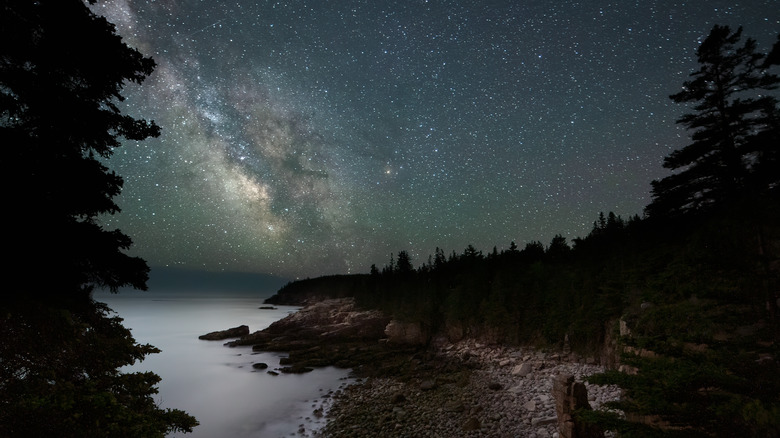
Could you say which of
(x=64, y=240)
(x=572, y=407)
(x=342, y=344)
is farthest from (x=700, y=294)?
(x=342, y=344)

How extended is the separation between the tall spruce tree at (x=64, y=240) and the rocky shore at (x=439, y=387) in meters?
9.10

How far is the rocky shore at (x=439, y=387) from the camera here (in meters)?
16.0

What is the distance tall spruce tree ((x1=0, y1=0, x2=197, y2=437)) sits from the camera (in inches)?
207

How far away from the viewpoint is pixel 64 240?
6711mm

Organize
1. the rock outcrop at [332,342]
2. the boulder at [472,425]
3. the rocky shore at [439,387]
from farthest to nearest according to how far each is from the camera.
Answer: the rock outcrop at [332,342] → the rocky shore at [439,387] → the boulder at [472,425]

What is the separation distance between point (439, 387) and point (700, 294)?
61.1ft

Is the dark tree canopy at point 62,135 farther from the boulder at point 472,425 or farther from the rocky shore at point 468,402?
the boulder at point 472,425

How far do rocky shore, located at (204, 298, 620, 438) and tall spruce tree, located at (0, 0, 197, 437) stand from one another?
9.10m

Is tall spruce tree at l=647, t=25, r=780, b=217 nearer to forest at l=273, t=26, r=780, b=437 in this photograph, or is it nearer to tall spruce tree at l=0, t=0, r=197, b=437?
forest at l=273, t=26, r=780, b=437

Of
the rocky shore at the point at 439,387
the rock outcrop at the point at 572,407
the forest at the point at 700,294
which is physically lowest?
the rocky shore at the point at 439,387

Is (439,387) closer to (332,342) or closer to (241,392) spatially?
(241,392)

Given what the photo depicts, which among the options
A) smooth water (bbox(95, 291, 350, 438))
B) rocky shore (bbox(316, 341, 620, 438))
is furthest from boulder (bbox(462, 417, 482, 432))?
smooth water (bbox(95, 291, 350, 438))

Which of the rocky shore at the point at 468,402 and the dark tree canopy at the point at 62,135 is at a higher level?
the dark tree canopy at the point at 62,135

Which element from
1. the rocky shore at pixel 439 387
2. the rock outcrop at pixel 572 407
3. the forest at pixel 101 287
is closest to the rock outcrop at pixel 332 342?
the rocky shore at pixel 439 387
